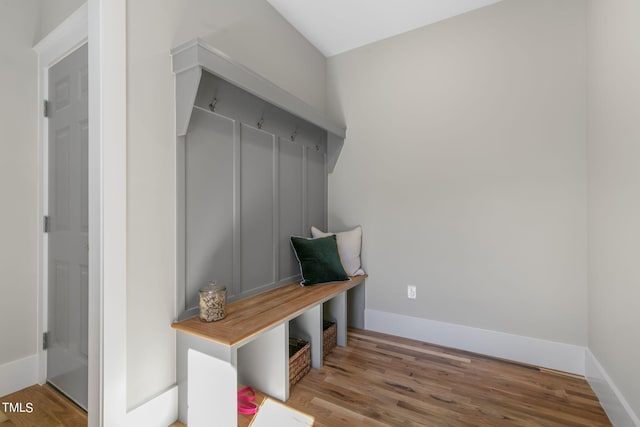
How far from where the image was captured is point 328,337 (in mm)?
2238

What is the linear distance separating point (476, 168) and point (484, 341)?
1334 millimetres

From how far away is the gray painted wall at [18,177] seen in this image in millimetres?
1748

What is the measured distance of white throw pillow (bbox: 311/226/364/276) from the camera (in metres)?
2.64

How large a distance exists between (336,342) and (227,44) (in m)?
2.32

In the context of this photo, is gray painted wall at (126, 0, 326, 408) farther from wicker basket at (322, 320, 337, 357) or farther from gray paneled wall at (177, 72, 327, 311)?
wicker basket at (322, 320, 337, 357)

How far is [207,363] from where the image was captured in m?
1.40

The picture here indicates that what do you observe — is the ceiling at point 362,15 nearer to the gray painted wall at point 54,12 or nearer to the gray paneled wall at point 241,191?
the gray paneled wall at point 241,191

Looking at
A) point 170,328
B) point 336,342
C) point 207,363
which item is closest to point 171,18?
point 170,328

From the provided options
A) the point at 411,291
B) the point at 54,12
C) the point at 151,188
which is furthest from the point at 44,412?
the point at 411,291

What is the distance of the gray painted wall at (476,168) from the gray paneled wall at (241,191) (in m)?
0.63

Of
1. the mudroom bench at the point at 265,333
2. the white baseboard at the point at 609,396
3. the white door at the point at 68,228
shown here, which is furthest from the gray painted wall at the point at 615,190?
the white door at the point at 68,228

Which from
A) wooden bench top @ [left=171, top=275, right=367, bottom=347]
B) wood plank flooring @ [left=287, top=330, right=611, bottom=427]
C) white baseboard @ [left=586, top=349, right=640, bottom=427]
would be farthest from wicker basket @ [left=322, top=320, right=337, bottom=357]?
white baseboard @ [left=586, top=349, right=640, bottom=427]

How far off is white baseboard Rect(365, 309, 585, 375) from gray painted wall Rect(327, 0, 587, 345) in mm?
55

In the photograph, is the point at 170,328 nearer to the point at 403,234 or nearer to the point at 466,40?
the point at 403,234
